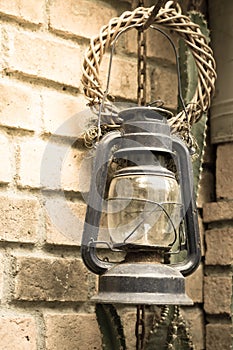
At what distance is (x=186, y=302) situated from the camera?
1077mm

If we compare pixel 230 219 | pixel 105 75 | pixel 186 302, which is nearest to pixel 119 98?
pixel 105 75

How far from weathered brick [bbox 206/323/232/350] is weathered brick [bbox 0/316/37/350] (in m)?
0.44

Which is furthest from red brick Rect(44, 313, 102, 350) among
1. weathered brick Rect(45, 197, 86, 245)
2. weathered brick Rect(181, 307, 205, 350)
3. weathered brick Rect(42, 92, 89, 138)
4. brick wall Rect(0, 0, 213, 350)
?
weathered brick Rect(42, 92, 89, 138)

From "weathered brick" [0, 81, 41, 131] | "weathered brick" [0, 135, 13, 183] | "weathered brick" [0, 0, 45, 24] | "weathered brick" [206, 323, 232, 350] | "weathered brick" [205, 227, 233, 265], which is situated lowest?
"weathered brick" [206, 323, 232, 350]

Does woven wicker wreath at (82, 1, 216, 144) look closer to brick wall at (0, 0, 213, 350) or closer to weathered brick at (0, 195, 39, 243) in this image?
brick wall at (0, 0, 213, 350)

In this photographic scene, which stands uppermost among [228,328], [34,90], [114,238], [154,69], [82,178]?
[154,69]

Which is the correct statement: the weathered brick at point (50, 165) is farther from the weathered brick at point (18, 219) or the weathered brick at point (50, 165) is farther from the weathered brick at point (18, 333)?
the weathered brick at point (18, 333)

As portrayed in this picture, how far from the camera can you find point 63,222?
1.30 meters

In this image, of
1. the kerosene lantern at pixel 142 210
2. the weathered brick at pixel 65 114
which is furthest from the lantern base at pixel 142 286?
the weathered brick at pixel 65 114

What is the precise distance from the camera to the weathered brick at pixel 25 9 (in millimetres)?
1259

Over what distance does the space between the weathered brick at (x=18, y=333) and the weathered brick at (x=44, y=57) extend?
454mm

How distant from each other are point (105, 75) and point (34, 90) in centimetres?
17

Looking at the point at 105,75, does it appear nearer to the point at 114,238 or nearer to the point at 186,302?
the point at 114,238

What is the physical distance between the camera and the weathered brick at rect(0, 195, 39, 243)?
1.22 metres
